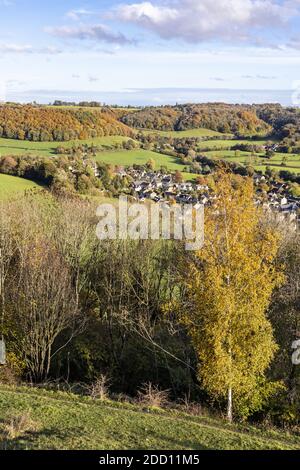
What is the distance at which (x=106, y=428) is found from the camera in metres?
14.8

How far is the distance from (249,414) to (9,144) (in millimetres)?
65185

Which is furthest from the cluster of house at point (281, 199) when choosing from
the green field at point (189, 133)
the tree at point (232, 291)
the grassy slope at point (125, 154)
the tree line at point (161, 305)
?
the green field at point (189, 133)

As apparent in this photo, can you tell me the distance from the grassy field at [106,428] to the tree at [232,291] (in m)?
2.20

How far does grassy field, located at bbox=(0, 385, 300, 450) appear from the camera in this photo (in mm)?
12719

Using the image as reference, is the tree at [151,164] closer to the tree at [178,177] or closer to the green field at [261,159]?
the tree at [178,177]

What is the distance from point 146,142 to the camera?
95.1 m

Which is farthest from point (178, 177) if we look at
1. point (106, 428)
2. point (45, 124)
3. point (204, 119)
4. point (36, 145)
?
point (106, 428)

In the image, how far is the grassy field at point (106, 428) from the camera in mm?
12719

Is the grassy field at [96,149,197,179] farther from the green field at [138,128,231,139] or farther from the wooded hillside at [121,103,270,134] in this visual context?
the wooded hillside at [121,103,270,134]

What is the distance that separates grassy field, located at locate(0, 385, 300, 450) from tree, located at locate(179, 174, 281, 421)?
2200mm

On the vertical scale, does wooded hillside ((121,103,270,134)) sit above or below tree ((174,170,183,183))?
above

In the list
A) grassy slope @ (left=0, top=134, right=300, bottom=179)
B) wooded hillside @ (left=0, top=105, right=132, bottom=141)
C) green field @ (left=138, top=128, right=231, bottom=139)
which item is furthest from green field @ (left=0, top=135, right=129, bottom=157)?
green field @ (left=138, top=128, right=231, bottom=139)
